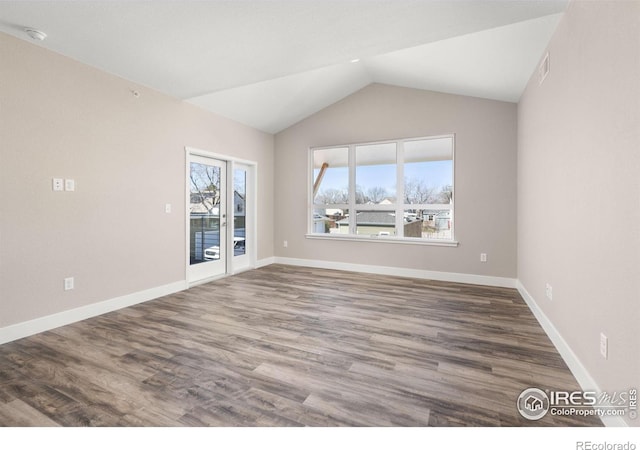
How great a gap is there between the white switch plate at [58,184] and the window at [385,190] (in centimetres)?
374

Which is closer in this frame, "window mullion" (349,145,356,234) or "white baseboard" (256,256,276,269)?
"window mullion" (349,145,356,234)

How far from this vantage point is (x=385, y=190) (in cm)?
533

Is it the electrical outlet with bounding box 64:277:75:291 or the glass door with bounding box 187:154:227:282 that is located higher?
the glass door with bounding box 187:154:227:282

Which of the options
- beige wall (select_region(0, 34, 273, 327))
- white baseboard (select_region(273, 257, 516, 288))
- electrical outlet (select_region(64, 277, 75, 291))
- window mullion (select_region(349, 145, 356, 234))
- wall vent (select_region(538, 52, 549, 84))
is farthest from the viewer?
window mullion (select_region(349, 145, 356, 234))

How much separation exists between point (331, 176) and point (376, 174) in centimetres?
87

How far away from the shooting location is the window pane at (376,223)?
5312mm

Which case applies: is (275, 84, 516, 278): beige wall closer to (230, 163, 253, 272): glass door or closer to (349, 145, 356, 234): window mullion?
(349, 145, 356, 234): window mullion

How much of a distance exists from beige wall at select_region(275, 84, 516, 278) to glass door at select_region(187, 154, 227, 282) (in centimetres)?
143

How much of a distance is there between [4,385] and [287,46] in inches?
128

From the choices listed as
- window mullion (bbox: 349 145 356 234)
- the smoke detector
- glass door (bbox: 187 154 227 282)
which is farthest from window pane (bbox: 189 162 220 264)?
window mullion (bbox: 349 145 356 234)

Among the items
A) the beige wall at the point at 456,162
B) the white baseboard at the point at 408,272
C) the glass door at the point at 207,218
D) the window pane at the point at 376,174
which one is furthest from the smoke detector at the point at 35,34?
the white baseboard at the point at 408,272

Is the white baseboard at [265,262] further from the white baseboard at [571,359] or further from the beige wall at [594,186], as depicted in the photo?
the beige wall at [594,186]

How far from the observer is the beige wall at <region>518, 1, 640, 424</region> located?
1.43 meters
